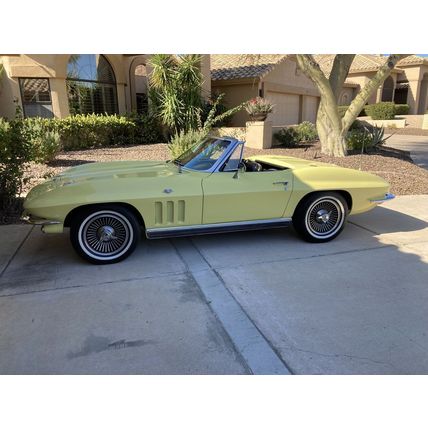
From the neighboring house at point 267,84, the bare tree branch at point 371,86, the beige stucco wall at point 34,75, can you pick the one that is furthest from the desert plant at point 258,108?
the beige stucco wall at point 34,75

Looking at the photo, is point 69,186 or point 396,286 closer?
point 396,286

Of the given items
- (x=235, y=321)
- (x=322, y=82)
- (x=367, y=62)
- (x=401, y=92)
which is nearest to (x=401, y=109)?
(x=367, y=62)

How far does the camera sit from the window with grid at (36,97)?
1380 cm

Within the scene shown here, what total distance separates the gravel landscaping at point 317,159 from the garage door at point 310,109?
11.6 meters

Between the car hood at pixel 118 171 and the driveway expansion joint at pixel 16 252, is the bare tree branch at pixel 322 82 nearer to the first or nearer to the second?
the car hood at pixel 118 171

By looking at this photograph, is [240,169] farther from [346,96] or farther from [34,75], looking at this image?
[346,96]

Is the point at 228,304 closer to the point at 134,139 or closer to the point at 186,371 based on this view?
the point at 186,371

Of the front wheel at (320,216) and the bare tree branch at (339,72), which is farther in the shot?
the bare tree branch at (339,72)

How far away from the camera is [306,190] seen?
4.49m

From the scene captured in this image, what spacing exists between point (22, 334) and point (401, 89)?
3950 centimetres

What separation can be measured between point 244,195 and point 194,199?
598mm

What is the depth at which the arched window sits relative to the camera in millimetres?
14852

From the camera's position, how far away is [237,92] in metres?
18.3
